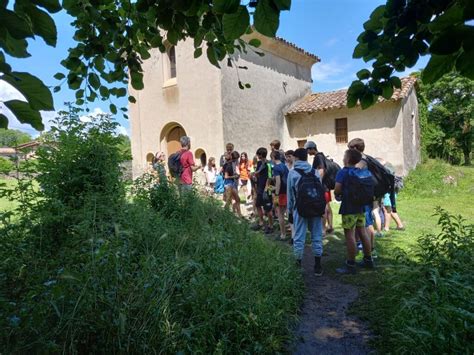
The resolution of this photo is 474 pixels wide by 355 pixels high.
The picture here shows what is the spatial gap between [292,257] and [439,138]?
22.6 meters

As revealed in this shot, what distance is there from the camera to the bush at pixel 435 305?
2328 millimetres

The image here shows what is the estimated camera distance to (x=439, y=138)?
896 inches

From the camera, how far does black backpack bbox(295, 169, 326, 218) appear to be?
4719 millimetres

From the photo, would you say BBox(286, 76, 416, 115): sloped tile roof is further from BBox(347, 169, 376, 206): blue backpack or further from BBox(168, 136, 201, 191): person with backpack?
BBox(347, 169, 376, 206): blue backpack

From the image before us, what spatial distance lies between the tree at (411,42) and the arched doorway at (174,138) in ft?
40.0

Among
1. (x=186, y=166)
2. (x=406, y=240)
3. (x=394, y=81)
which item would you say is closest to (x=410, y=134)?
(x=406, y=240)

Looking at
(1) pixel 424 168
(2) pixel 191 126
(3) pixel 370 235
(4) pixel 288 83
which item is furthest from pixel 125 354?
(1) pixel 424 168

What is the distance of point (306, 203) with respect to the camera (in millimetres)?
4719

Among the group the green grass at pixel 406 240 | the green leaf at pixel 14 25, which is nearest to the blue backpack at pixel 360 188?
the green grass at pixel 406 240

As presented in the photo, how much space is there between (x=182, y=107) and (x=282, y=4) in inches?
495

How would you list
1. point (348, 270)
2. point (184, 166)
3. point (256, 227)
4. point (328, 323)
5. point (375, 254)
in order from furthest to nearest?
point (256, 227) → point (184, 166) → point (375, 254) → point (348, 270) → point (328, 323)

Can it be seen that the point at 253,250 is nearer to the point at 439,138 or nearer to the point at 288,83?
the point at 288,83

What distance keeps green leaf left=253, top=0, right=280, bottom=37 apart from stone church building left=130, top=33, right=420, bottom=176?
1117 cm

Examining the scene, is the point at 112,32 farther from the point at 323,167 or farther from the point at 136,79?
the point at 323,167
